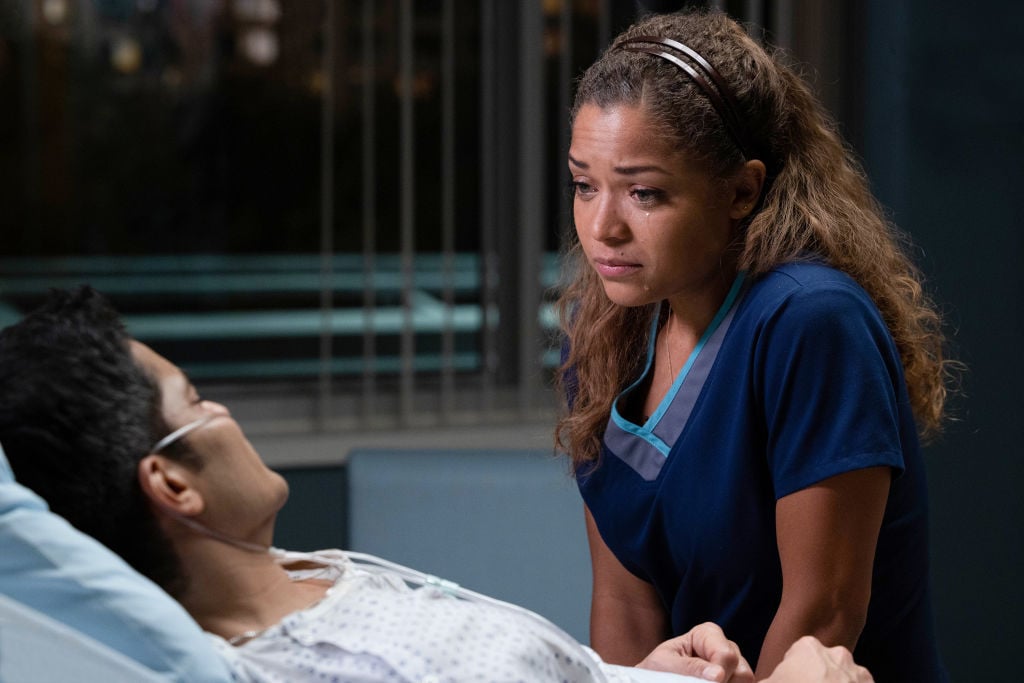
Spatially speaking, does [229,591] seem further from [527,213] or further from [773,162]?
[527,213]

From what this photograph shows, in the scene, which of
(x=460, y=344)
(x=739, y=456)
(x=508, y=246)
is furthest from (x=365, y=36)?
(x=739, y=456)

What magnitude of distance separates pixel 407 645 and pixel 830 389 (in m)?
0.54

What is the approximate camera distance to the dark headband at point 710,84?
1400 millimetres

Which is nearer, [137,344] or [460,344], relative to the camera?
[137,344]

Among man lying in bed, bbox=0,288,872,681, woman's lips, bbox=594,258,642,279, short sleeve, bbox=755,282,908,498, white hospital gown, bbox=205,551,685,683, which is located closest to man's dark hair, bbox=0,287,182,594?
man lying in bed, bbox=0,288,872,681

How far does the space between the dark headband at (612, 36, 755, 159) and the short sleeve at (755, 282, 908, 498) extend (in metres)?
0.21

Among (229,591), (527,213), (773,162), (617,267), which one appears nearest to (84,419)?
(229,591)

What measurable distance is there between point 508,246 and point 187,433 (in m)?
1.98

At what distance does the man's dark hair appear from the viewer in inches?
41.4

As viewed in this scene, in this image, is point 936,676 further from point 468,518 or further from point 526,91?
point 526,91

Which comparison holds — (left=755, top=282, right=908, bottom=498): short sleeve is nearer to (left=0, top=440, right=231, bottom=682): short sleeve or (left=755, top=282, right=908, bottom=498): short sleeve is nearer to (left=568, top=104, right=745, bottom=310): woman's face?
(left=568, top=104, right=745, bottom=310): woman's face

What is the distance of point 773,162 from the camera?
4.88 feet

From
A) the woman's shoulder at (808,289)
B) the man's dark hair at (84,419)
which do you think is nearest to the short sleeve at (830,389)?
the woman's shoulder at (808,289)

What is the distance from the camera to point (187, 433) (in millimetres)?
1132
